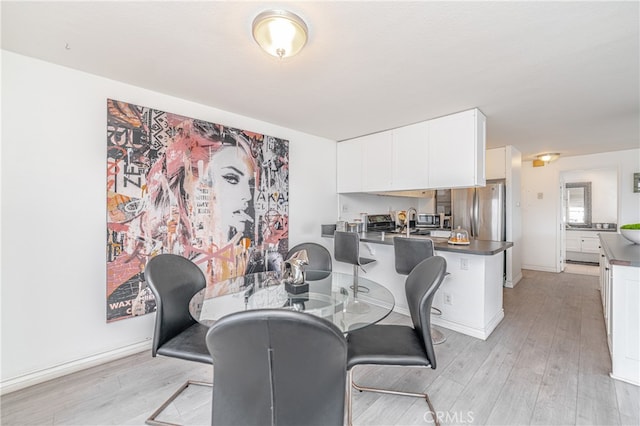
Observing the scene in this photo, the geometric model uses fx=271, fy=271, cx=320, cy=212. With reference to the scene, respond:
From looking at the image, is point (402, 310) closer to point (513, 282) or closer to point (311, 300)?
point (311, 300)

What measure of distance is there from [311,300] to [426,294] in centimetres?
71

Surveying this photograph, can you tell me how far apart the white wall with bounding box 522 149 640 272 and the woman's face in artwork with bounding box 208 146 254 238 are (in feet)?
18.8

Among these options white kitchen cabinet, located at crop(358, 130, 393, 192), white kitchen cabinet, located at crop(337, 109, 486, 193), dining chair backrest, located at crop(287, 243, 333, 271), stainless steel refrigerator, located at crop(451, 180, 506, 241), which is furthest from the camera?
stainless steel refrigerator, located at crop(451, 180, 506, 241)

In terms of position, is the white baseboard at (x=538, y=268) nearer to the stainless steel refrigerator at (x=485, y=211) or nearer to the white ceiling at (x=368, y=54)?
the stainless steel refrigerator at (x=485, y=211)

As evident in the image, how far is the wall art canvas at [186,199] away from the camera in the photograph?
7.39 feet

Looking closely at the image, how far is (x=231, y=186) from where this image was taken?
9.48 feet

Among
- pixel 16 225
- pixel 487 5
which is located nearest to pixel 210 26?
pixel 487 5

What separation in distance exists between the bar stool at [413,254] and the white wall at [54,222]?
2.14m

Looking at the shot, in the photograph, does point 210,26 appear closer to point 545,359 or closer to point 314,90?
point 314,90

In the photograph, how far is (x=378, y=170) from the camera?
3.69m

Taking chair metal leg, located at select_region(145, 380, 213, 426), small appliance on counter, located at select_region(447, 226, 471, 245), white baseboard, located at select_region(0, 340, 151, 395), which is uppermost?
small appliance on counter, located at select_region(447, 226, 471, 245)

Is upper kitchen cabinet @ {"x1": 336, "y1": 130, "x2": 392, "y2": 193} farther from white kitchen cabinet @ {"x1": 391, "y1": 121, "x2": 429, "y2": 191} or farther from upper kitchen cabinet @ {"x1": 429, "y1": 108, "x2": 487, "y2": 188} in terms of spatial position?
upper kitchen cabinet @ {"x1": 429, "y1": 108, "x2": 487, "y2": 188}

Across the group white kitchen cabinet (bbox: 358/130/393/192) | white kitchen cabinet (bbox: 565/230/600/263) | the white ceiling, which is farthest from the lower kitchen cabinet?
white kitchen cabinet (bbox: 565/230/600/263)

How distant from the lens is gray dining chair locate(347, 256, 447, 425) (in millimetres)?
1374
